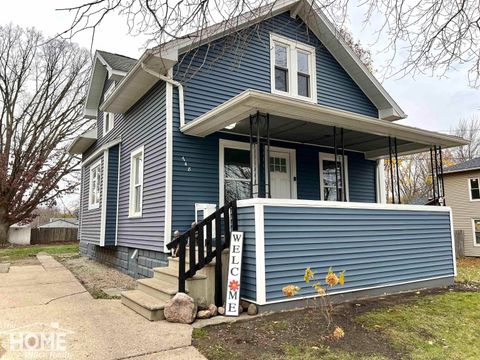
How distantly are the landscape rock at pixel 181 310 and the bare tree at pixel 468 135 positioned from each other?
103 ft

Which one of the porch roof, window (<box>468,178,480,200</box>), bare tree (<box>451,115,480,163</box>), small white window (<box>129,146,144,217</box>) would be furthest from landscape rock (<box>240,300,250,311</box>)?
bare tree (<box>451,115,480,163</box>)

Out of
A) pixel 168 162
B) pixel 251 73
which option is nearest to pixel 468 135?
pixel 251 73

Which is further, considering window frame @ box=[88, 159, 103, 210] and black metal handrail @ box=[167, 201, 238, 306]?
window frame @ box=[88, 159, 103, 210]

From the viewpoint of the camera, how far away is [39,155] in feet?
72.7

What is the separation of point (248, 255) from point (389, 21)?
3.54m

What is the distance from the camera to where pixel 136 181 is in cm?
853

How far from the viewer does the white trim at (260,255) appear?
495 cm

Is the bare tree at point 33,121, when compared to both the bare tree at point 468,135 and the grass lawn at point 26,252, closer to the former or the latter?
the grass lawn at point 26,252

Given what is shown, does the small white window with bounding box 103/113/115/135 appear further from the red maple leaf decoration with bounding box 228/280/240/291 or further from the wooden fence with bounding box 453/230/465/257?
the wooden fence with bounding box 453/230/465/257

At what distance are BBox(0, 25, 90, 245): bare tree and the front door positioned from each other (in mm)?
16159

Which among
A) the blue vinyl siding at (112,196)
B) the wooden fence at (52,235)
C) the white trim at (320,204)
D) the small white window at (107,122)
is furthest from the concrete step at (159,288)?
the wooden fence at (52,235)

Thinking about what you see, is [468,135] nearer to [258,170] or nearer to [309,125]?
[309,125]

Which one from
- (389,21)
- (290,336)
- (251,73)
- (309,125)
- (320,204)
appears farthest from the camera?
(251,73)

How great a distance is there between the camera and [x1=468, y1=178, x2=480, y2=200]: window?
56.2 ft
